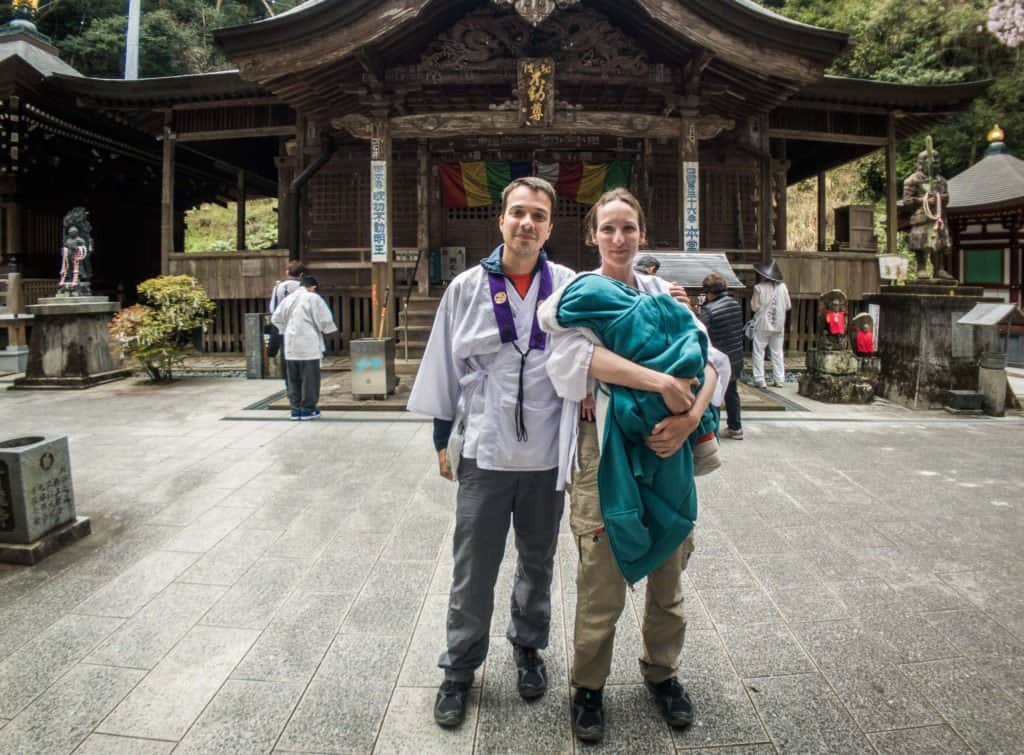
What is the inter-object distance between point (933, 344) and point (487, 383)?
320 inches

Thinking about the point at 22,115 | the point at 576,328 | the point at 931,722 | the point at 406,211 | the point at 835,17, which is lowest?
the point at 931,722

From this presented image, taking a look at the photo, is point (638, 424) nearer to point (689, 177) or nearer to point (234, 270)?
point (689, 177)

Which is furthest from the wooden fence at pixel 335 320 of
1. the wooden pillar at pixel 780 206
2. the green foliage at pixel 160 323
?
the wooden pillar at pixel 780 206

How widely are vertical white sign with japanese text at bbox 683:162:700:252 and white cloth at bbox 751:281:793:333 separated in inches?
51.3

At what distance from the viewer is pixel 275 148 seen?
15.9m

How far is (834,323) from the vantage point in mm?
8961

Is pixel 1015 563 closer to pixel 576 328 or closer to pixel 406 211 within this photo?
pixel 576 328

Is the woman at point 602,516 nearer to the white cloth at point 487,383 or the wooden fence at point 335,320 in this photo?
the white cloth at point 487,383

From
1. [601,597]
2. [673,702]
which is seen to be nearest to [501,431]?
[601,597]

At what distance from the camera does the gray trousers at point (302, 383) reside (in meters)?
7.64

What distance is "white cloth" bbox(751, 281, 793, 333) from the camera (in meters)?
10.2

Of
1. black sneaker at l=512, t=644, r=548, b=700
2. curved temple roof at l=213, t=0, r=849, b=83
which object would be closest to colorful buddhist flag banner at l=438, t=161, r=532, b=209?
curved temple roof at l=213, t=0, r=849, b=83

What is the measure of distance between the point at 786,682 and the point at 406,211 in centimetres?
1254

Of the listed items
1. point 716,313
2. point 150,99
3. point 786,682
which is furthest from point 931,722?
point 150,99
